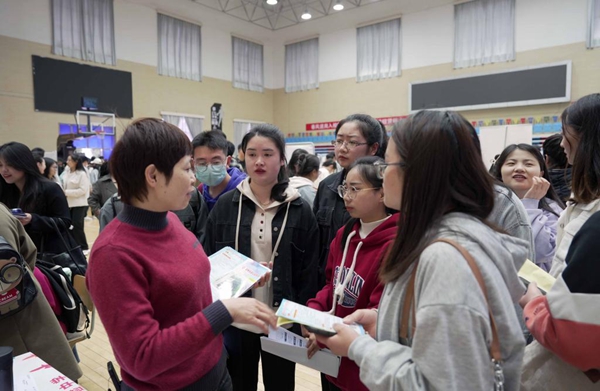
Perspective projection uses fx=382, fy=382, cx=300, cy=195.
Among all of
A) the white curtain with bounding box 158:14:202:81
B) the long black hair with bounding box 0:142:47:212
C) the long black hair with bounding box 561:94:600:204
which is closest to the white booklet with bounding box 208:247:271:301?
the long black hair with bounding box 561:94:600:204

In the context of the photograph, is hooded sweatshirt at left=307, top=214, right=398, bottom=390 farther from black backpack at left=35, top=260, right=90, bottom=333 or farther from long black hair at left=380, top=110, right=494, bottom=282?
black backpack at left=35, top=260, right=90, bottom=333

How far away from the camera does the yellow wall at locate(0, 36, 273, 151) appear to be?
9383mm

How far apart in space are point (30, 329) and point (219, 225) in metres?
0.96

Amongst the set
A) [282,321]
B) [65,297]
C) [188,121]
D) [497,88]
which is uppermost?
[497,88]

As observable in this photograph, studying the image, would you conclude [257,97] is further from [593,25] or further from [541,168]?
[541,168]

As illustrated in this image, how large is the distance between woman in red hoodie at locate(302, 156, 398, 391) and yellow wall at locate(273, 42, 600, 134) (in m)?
10.5

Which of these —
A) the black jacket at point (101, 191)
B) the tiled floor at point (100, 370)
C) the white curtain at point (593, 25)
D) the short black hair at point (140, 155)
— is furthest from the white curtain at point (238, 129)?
the short black hair at point (140, 155)

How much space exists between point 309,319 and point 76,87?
1161 centimetres

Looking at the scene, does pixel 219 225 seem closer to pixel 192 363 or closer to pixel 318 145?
pixel 192 363

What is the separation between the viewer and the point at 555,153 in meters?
2.97

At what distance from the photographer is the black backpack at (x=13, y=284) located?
146cm

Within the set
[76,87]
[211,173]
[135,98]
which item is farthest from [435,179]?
[135,98]

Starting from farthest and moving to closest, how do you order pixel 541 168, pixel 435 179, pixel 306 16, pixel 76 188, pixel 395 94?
pixel 306 16 → pixel 395 94 → pixel 76 188 → pixel 541 168 → pixel 435 179

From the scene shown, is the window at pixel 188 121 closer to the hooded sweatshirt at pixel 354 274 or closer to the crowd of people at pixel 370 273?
the crowd of people at pixel 370 273
